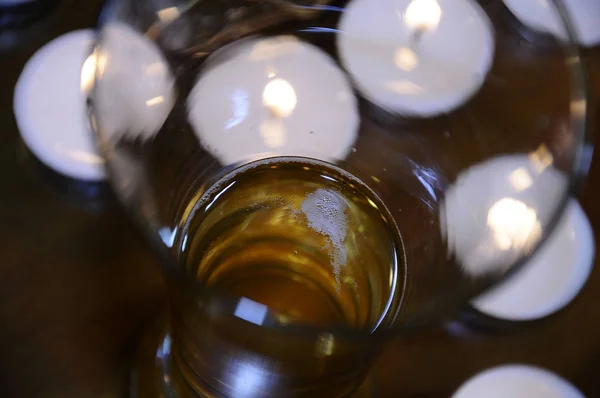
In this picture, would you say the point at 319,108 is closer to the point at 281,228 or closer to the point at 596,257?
the point at 281,228

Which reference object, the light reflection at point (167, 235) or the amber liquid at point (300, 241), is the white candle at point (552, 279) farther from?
the light reflection at point (167, 235)

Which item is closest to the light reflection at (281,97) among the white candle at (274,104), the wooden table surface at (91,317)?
the white candle at (274,104)

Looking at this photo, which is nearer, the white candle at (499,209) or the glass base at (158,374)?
the white candle at (499,209)

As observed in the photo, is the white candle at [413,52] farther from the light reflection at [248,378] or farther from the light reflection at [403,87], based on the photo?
the light reflection at [248,378]

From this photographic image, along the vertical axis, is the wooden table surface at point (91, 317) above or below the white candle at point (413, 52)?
below

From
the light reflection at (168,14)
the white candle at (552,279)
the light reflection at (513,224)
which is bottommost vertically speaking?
the white candle at (552,279)

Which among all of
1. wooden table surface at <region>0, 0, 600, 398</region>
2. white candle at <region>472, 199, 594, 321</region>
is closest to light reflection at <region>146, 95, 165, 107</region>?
wooden table surface at <region>0, 0, 600, 398</region>

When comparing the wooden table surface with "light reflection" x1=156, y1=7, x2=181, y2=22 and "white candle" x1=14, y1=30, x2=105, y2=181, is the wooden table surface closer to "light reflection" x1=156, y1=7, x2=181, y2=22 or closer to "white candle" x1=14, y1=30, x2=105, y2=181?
→ "white candle" x1=14, y1=30, x2=105, y2=181

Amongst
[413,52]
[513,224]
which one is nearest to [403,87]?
[413,52]

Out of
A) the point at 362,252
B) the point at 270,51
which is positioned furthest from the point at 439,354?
the point at 270,51
